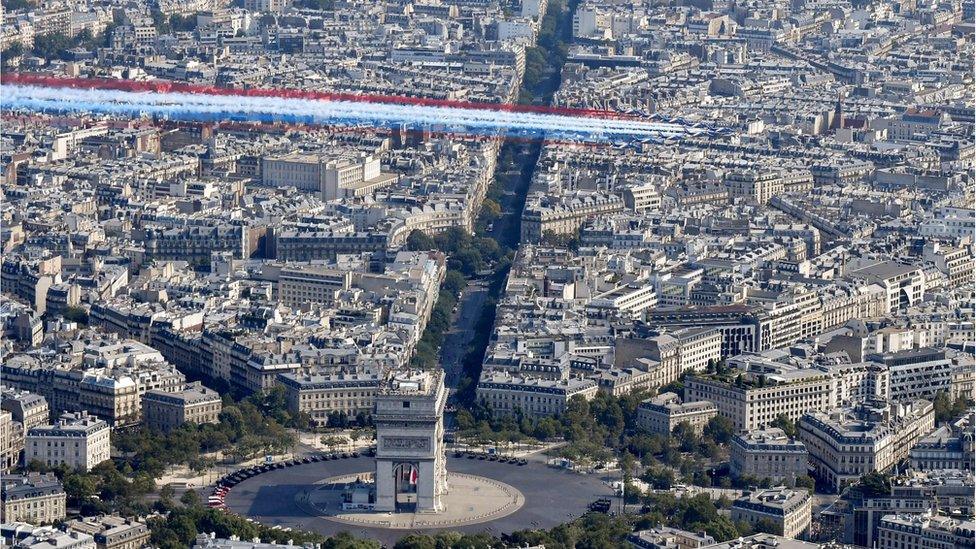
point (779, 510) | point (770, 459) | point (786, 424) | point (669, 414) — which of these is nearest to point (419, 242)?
point (669, 414)

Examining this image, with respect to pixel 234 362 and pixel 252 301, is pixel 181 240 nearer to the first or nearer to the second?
pixel 252 301

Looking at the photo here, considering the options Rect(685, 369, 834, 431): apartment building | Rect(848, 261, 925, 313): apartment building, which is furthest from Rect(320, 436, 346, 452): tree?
Rect(848, 261, 925, 313): apartment building

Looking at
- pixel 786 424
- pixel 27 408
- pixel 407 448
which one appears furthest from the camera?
pixel 786 424

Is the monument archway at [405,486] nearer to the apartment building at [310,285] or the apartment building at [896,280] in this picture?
the apartment building at [310,285]

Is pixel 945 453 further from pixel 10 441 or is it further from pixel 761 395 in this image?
pixel 10 441

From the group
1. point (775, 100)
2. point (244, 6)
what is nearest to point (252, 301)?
point (775, 100)

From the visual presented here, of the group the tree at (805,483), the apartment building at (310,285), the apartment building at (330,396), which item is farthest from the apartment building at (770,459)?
the apartment building at (310,285)
